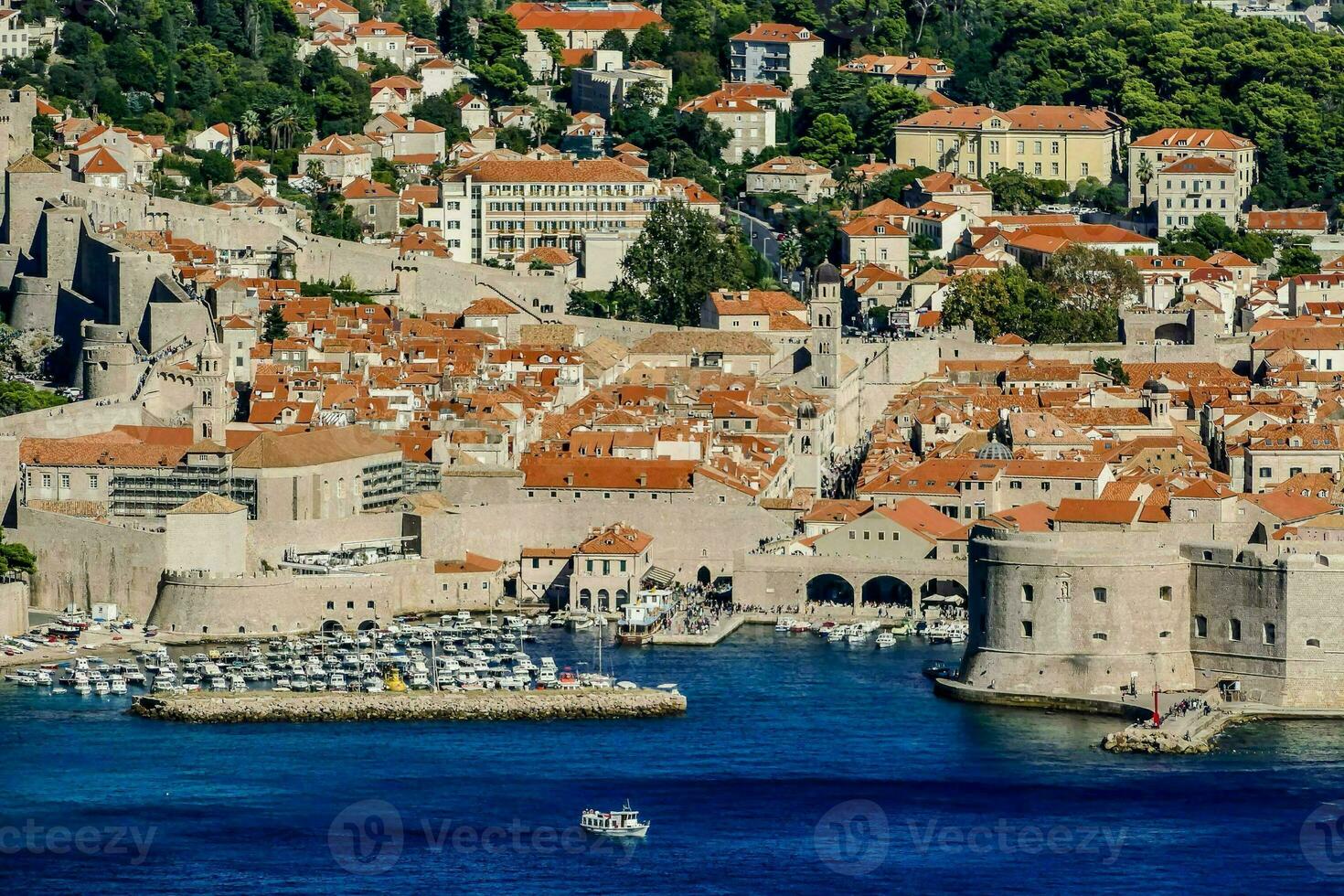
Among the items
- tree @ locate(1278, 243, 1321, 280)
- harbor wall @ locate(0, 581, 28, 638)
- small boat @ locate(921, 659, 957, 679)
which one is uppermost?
tree @ locate(1278, 243, 1321, 280)

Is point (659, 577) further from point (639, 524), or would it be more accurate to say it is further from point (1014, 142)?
point (1014, 142)

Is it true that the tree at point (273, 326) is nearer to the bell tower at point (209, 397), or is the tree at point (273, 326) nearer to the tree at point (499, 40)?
the bell tower at point (209, 397)

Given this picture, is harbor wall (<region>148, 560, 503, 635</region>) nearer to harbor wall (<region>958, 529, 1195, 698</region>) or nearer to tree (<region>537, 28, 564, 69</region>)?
harbor wall (<region>958, 529, 1195, 698</region>)

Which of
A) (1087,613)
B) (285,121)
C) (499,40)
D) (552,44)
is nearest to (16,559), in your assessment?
(1087,613)

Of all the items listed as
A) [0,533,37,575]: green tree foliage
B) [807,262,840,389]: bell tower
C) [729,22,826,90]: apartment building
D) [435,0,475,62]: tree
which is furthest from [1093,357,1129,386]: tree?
[435,0,475,62]: tree

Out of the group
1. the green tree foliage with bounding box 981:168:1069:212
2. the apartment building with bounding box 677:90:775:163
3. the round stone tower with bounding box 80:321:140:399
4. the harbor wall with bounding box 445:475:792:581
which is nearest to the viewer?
the harbor wall with bounding box 445:475:792:581

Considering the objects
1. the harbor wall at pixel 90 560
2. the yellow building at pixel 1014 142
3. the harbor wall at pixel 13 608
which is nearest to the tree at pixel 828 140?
the yellow building at pixel 1014 142
